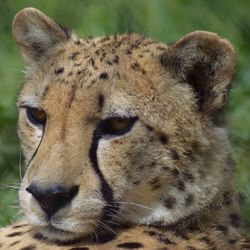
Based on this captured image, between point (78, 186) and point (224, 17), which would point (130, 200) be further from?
point (224, 17)

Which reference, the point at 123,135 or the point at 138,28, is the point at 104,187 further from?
the point at 138,28

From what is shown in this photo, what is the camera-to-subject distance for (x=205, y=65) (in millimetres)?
3449

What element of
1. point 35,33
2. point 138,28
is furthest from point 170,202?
point 138,28

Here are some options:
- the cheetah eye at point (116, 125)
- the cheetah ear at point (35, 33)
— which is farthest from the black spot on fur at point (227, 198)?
the cheetah ear at point (35, 33)

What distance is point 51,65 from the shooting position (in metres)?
3.58

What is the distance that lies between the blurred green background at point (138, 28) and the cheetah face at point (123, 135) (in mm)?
1042

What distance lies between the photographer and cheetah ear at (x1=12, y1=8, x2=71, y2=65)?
371 centimetres

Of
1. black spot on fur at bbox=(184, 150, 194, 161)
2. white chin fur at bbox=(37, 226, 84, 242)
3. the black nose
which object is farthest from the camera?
black spot on fur at bbox=(184, 150, 194, 161)

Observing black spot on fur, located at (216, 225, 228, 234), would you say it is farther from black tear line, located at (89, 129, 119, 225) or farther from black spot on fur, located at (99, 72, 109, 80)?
black spot on fur, located at (99, 72, 109, 80)

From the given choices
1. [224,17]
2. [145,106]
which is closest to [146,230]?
[145,106]

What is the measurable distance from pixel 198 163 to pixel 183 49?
1.05 ft

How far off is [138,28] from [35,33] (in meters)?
1.36

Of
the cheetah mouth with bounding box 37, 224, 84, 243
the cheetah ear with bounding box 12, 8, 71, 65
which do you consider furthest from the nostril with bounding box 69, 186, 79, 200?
the cheetah ear with bounding box 12, 8, 71, 65

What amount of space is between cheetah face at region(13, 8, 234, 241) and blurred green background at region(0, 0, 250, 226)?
3.42ft
